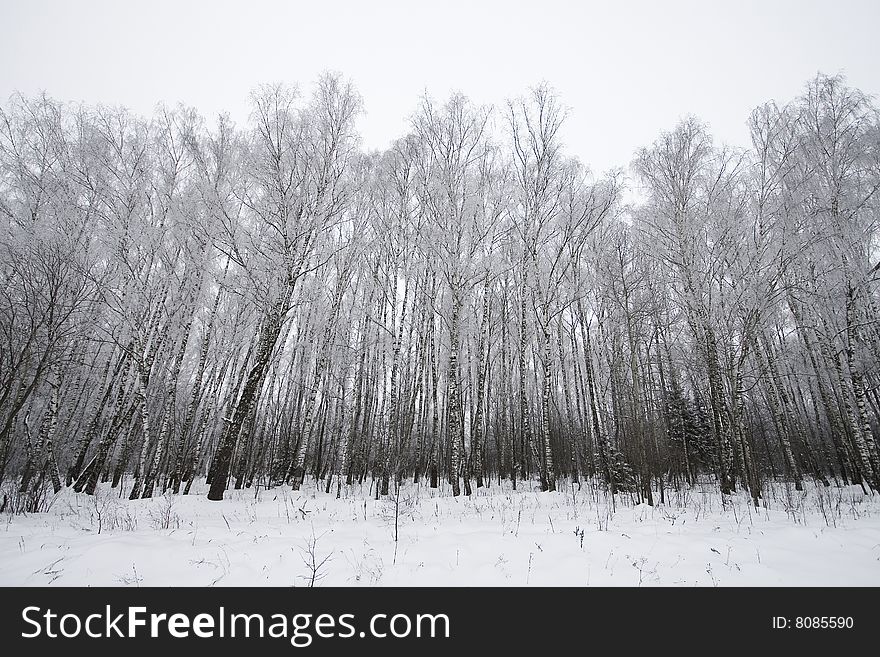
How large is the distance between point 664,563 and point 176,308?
524 inches

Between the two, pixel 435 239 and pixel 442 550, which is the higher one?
pixel 435 239

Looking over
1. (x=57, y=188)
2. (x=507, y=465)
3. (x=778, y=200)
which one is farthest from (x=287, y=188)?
(x=507, y=465)

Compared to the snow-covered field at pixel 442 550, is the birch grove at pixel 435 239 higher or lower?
higher

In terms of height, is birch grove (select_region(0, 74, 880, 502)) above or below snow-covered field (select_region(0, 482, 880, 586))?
above

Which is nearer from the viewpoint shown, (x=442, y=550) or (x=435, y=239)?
(x=442, y=550)

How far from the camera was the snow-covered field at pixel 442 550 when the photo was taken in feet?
11.2

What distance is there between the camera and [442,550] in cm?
418

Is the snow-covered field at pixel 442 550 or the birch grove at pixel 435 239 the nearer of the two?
the snow-covered field at pixel 442 550

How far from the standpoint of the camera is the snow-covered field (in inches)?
135

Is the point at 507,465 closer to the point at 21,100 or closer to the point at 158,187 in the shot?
the point at 158,187

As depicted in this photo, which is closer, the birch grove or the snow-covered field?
the snow-covered field

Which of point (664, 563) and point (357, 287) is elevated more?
point (357, 287)
